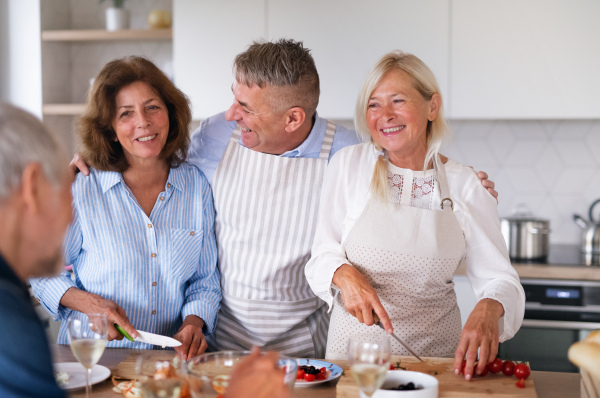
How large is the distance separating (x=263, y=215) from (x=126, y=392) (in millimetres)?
778

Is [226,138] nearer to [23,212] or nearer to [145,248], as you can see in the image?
[145,248]

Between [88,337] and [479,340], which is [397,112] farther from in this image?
[88,337]

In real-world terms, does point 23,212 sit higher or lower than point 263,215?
higher

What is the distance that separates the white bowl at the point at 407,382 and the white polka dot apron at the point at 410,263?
0.43 m

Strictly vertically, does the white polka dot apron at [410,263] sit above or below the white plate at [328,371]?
above

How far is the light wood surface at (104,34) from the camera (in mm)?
3350

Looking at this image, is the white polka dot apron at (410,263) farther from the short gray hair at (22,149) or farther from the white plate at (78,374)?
the short gray hair at (22,149)

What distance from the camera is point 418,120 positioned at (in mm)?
1743

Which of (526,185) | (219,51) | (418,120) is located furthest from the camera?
(526,185)

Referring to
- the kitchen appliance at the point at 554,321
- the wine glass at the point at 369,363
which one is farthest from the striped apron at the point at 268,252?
the kitchen appliance at the point at 554,321

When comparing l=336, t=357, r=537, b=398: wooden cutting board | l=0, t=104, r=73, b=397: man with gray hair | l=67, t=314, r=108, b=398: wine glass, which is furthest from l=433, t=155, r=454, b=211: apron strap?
l=0, t=104, r=73, b=397: man with gray hair

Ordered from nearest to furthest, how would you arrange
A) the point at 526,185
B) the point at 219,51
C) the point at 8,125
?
the point at 8,125
the point at 219,51
the point at 526,185

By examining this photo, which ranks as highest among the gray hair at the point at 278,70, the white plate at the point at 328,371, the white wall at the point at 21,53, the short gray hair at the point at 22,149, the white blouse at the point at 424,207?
the white wall at the point at 21,53

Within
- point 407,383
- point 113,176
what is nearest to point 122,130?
point 113,176
